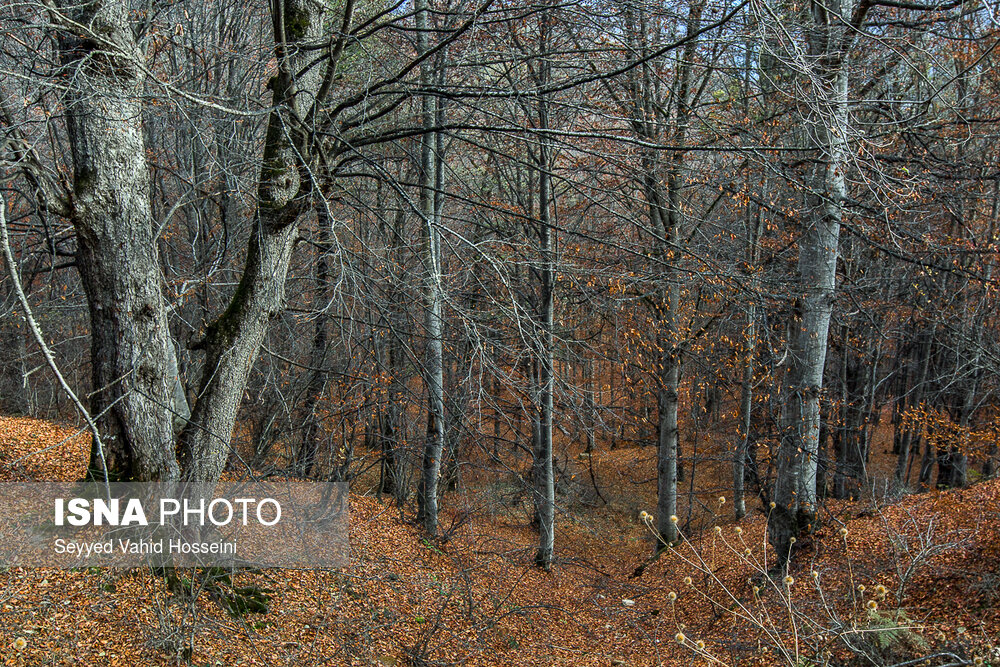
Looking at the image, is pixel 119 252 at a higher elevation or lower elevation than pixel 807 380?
higher

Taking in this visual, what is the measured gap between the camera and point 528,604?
8.10 m

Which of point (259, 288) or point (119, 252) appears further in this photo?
point (259, 288)

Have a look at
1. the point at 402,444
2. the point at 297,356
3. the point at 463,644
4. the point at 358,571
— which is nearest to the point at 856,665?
the point at 463,644

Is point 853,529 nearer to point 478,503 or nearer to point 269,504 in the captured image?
point 478,503

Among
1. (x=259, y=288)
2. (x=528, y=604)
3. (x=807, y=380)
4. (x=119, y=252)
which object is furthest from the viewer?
(x=528, y=604)

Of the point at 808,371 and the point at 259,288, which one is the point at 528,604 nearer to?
the point at 808,371

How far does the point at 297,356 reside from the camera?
387 inches

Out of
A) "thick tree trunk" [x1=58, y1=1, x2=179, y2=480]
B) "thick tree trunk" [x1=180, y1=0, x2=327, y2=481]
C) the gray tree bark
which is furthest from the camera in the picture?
the gray tree bark

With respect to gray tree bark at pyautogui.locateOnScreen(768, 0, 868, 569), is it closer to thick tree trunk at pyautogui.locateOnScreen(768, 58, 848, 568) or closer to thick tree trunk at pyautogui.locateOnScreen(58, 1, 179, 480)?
thick tree trunk at pyautogui.locateOnScreen(768, 58, 848, 568)

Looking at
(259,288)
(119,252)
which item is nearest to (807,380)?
(259,288)

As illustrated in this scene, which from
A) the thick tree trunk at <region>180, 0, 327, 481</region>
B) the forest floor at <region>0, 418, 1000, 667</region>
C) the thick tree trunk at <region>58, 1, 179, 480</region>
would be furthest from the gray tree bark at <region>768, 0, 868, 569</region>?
the thick tree trunk at <region>58, 1, 179, 480</region>

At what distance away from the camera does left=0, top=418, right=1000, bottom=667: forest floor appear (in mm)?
4223

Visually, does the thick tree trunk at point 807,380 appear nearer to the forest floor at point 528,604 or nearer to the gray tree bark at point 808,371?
the gray tree bark at point 808,371

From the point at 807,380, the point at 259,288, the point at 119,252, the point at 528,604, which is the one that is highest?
the point at 119,252
